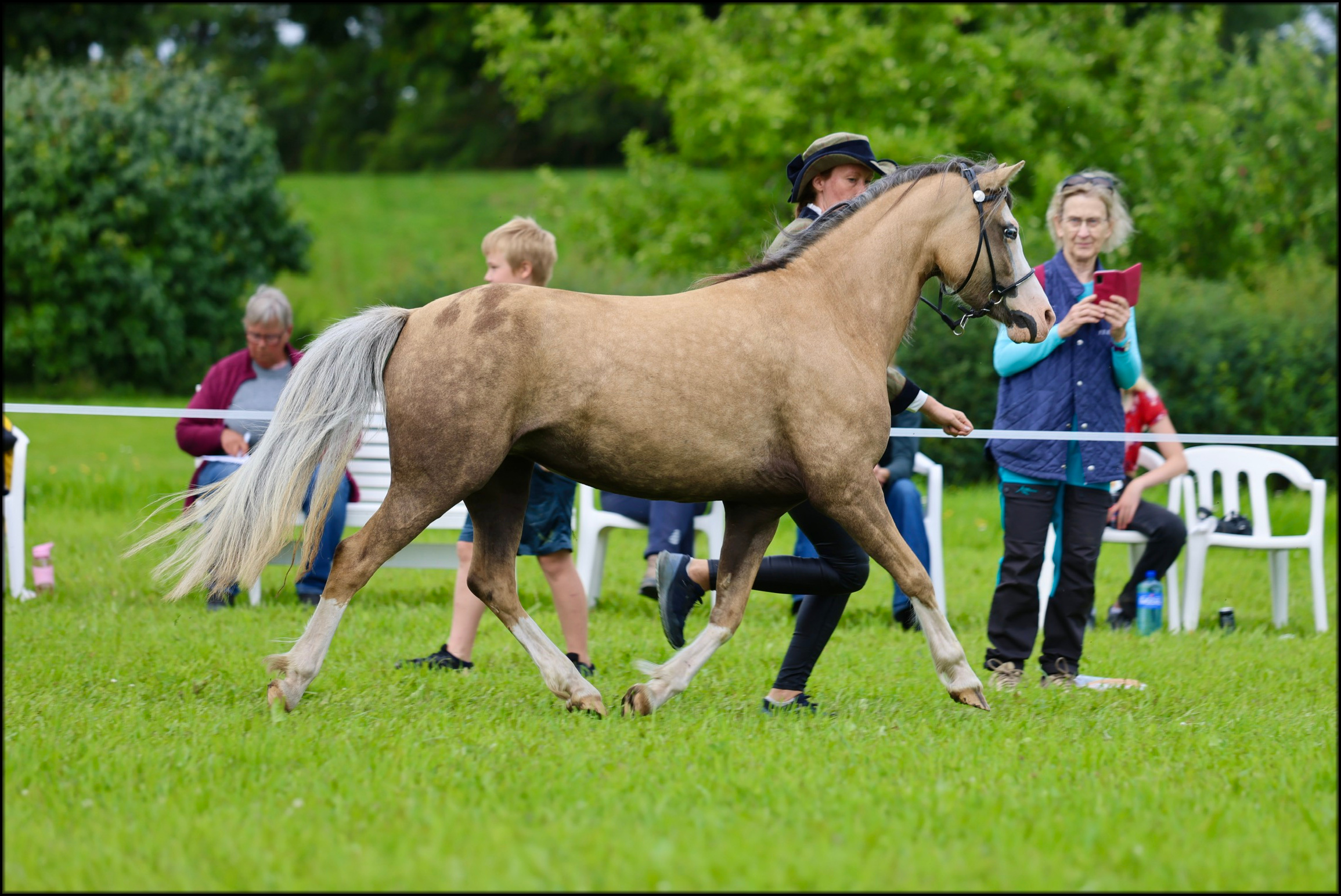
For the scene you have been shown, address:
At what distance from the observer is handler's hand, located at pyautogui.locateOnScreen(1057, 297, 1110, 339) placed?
5457 mm

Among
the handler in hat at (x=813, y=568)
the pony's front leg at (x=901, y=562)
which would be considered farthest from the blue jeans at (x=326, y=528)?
the pony's front leg at (x=901, y=562)

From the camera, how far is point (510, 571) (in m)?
4.96

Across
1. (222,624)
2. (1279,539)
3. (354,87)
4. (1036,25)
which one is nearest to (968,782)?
(222,624)

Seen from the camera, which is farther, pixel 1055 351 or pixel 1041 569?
pixel 1041 569

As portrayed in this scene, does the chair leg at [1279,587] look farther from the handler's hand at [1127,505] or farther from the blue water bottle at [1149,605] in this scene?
the handler's hand at [1127,505]

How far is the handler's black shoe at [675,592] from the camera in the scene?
5113 mm

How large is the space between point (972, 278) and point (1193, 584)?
4121mm

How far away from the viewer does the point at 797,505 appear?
5039mm

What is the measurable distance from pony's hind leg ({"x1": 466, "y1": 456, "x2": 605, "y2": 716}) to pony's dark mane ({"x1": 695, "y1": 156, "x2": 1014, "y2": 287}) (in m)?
1.07

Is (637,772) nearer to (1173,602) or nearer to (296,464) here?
(296,464)

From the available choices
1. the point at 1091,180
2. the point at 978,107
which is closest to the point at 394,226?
the point at 978,107

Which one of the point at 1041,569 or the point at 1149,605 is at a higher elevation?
the point at 1041,569

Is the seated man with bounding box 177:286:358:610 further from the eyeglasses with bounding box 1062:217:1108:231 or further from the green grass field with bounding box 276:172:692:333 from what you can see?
the green grass field with bounding box 276:172:692:333

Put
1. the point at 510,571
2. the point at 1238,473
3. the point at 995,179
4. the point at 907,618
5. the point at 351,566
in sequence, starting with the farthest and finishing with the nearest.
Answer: the point at 1238,473
the point at 907,618
the point at 510,571
the point at 995,179
the point at 351,566
